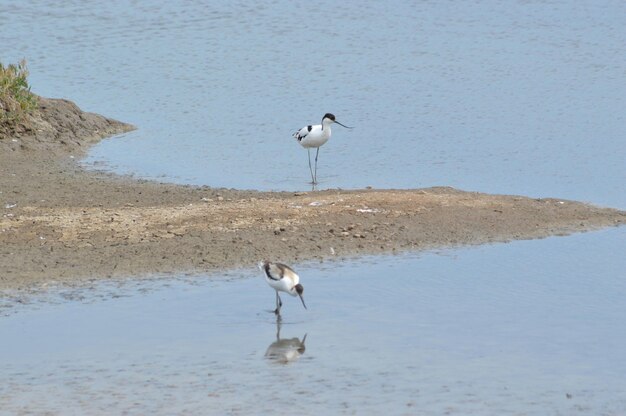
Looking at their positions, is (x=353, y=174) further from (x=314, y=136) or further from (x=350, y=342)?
(x=350, y=342)

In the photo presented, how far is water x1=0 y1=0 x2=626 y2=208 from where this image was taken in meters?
17.0

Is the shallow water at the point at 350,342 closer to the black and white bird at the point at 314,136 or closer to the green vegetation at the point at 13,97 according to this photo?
the black and white bird at the point at 314,136

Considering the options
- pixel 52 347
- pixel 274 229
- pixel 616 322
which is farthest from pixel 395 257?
pixel 52 347

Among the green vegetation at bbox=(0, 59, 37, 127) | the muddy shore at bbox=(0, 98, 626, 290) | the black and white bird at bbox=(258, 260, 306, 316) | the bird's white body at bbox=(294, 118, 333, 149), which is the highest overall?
the green vegetation at bbox=(0, 59, 37, 127)

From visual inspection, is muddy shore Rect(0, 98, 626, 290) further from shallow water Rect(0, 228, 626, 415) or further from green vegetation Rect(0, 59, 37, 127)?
green vegetation Rect(0, 59, 37, 127)

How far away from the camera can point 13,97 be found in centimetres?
1734

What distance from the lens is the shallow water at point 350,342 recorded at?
8.76 m

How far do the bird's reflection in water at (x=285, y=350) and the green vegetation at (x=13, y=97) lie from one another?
8253 millimetres

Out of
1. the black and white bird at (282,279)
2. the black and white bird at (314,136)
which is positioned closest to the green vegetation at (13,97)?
the black and white bird at (314,136)

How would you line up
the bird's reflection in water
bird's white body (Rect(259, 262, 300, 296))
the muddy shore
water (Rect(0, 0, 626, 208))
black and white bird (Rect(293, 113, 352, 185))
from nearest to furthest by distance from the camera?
the bird's reflection in water
bird's white body (Rect(259, 262, 300, 296))
the muddy shore
water (Rect(0, 0, 626, 208))
black and white bird (Rect(293, 113, 352, 185))

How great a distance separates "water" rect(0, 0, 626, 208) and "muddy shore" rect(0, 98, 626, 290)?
1.25 meters

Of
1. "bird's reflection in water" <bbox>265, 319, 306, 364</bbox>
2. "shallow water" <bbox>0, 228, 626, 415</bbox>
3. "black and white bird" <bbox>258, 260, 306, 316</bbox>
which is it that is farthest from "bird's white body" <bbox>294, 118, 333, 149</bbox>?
"bird's reflection in water" <bbox>265, 319, 306, 364</bbox>

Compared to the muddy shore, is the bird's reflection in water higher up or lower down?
lower down

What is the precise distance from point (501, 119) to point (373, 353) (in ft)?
34.7
